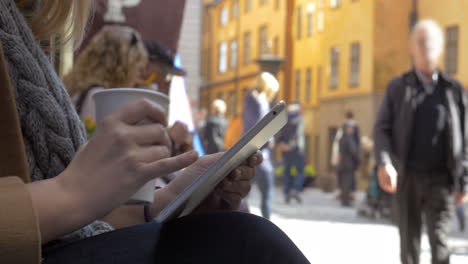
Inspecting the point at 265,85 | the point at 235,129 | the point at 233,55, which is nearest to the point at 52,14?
the point at 265,85

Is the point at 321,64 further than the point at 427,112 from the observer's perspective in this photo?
Yes

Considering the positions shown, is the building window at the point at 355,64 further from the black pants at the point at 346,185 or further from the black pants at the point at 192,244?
the black pants at the point at 192,244

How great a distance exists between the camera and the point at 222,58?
47.8 m

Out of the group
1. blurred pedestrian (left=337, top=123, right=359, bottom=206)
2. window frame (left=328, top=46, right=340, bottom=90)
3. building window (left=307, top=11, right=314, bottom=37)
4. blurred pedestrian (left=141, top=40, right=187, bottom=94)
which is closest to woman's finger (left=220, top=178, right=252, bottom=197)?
blurred pedestrian (left=141, top=40, right=187, bottom=94)

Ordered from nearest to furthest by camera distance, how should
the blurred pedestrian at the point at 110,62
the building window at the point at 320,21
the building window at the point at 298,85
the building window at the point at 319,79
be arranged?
Result: the blurred pedestrian at the point at 110,62 → the building window at the point at 320,21 → the building window at the point at 319,79 → the building window at the point at 298,85

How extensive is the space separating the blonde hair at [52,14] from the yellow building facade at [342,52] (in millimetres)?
18410

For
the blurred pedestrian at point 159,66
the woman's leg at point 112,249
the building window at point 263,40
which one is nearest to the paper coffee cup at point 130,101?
the woman's leg at point 112,249

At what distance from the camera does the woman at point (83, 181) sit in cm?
95

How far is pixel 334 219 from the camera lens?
1077cm

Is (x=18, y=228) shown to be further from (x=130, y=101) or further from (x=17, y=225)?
(x=130, y=101)

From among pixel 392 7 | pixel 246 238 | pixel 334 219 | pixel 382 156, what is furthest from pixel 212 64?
pixel 246 238

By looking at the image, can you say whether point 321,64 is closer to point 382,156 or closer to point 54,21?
point 382,156

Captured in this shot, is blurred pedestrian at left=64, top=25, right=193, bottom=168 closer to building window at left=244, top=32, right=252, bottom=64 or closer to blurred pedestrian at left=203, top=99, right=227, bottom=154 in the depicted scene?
blurred pedestrian at left=203, top=99, right=227, bottom=154

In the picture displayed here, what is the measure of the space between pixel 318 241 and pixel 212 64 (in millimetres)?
41961
